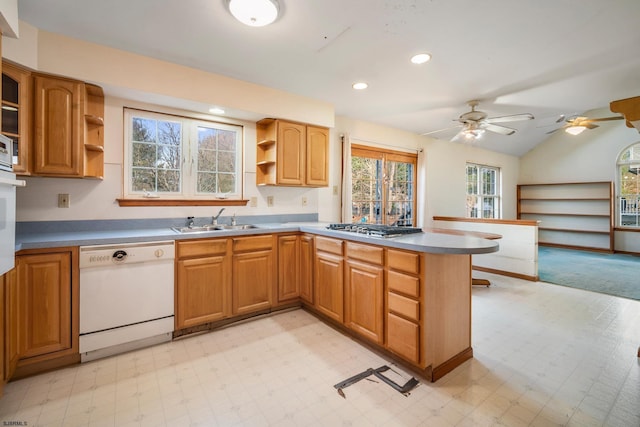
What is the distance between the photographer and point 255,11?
71.9 inches

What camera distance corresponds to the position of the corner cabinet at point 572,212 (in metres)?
6.68

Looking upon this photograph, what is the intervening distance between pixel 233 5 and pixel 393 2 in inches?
39.5

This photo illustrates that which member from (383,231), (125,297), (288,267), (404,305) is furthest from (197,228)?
(404,305)

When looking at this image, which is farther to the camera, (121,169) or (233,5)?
(121,169)

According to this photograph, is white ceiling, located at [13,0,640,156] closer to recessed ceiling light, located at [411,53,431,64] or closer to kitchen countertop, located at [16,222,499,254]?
recessed ceiling light, located at [411,53,431,64]

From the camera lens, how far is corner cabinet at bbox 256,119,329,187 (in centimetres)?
324

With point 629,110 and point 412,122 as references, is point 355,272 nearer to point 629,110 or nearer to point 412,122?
point 629,110

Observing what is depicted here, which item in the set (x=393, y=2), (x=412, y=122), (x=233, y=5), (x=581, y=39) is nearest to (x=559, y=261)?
(x=412, y=122)

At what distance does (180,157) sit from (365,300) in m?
2.34

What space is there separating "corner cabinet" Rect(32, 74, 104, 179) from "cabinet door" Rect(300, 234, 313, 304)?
1991mm

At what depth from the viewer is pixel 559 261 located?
567 centimetres

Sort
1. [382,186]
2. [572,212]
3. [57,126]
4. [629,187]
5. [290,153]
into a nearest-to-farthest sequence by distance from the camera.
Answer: [57,126] → [290,153] → [382,186] → [629,187] → [572,212]

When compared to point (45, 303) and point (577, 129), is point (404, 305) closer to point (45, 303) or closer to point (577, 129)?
point (45, 303)

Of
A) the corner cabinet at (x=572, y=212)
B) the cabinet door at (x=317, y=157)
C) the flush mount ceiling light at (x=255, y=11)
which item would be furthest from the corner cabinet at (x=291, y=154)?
the corner cabinet at (x=572, y=212)
